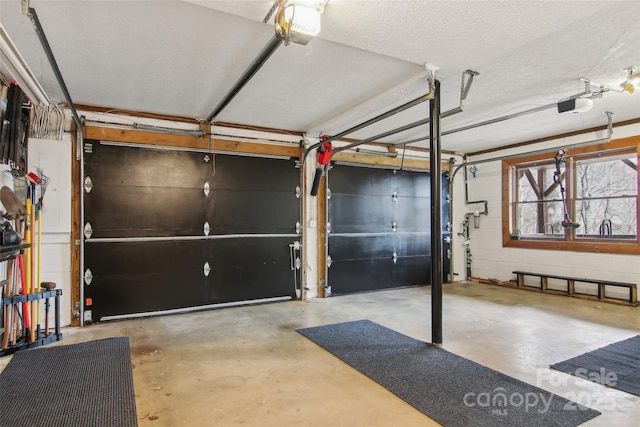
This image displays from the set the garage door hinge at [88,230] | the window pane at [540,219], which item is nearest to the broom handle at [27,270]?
the garage door hinge at [88,230]

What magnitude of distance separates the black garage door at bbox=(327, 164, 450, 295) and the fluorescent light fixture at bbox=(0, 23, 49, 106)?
12.3 ft

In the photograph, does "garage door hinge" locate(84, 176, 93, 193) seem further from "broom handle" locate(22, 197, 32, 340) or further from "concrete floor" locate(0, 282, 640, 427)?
"concrete floor" locate(0, 282, 640, 427)

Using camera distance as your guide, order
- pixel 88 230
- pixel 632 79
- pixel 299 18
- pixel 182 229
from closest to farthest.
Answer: pixel 299 18 → pixel 632 79 → pixel 88 230 → pixel 182 229

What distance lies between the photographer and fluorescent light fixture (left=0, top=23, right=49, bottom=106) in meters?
2.46

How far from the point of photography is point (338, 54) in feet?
9.80

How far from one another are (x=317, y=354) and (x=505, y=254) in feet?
16.1

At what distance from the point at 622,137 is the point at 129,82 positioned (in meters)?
6.37

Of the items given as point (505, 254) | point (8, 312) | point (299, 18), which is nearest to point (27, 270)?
point (8, 312)

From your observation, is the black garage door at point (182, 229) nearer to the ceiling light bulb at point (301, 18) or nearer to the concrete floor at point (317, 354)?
the concrete floor at point (317, 354)

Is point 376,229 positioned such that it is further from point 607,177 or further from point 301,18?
point 301,18

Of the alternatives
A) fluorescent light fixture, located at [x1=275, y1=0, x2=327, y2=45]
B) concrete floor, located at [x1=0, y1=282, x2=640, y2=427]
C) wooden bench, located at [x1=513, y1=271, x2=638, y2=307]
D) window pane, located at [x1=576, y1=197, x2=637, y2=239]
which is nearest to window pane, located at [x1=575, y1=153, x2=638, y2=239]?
window pane, located at [x1=576, y1=197, x2=637, y2=239]

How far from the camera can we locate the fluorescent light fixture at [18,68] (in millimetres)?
2457

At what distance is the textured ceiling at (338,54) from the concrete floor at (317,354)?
97.3 inches

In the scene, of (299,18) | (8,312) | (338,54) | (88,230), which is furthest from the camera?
(88,230)
